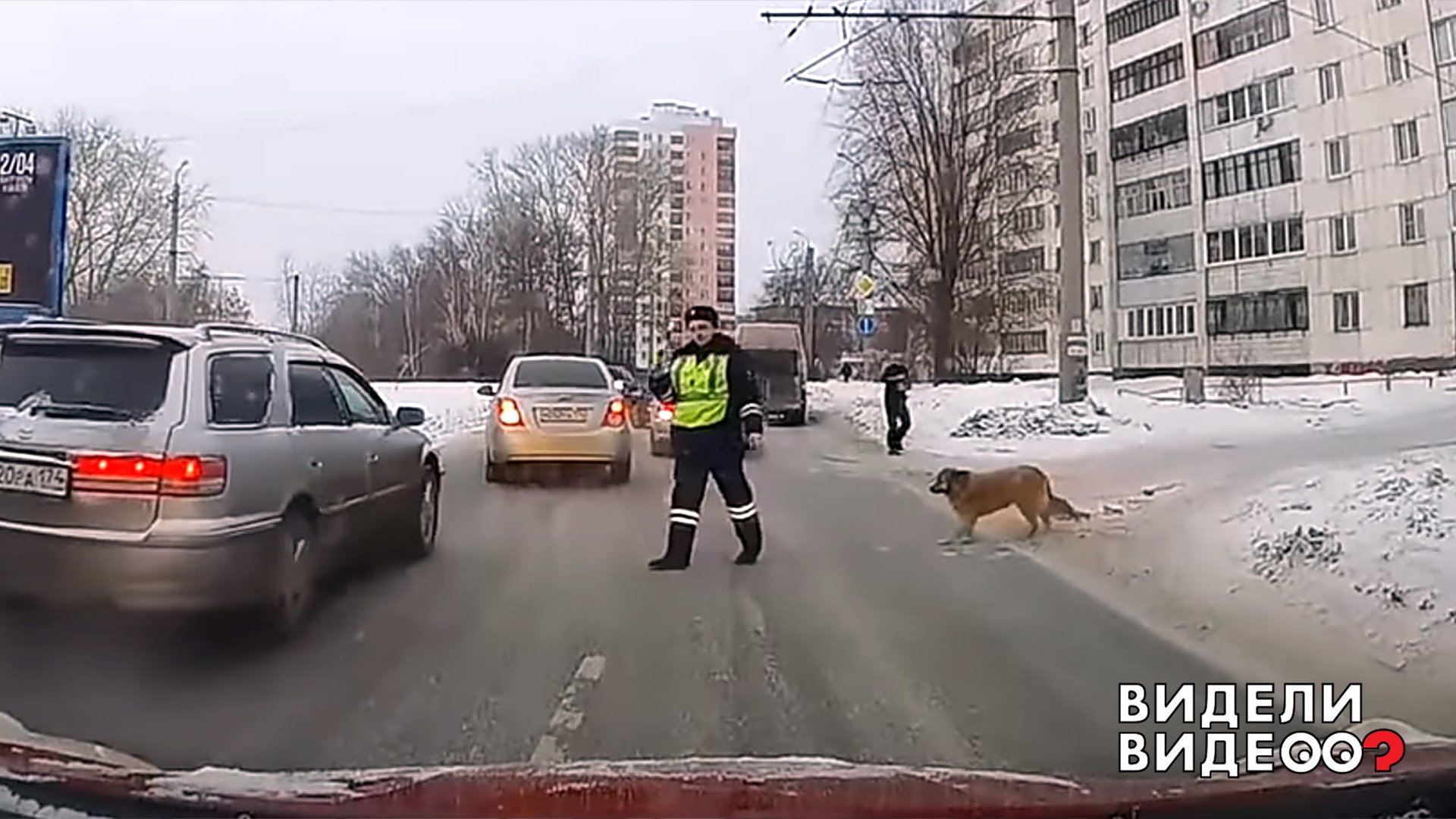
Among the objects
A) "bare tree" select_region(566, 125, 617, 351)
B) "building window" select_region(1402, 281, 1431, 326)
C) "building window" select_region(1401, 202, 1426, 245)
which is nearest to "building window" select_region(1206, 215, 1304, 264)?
"building window" select_region(1401, 202, 1426, 245)

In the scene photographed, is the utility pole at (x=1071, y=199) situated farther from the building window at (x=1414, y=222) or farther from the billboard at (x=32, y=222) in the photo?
the billboard at (x=32, y=222)

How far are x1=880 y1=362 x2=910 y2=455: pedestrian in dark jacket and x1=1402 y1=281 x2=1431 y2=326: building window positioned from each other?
21.7 feet

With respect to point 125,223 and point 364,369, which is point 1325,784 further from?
point 125,223

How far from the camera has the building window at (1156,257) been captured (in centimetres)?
1152

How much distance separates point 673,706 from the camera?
425 centimetres

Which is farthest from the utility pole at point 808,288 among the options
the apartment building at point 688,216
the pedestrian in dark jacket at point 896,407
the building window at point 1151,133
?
the apartment building at point 688,216

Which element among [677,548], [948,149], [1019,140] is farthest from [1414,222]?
[1019,140]

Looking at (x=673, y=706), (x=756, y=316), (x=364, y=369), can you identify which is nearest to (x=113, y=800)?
(x=673, y=706)

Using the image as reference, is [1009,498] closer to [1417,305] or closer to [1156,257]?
[1417,305]

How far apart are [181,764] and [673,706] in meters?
1.50

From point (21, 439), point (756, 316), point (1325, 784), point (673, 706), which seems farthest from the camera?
point (756, 316)

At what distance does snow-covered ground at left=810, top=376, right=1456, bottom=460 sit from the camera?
10109mm

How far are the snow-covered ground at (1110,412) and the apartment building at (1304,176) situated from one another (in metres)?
0.50

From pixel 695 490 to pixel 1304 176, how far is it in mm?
4992
